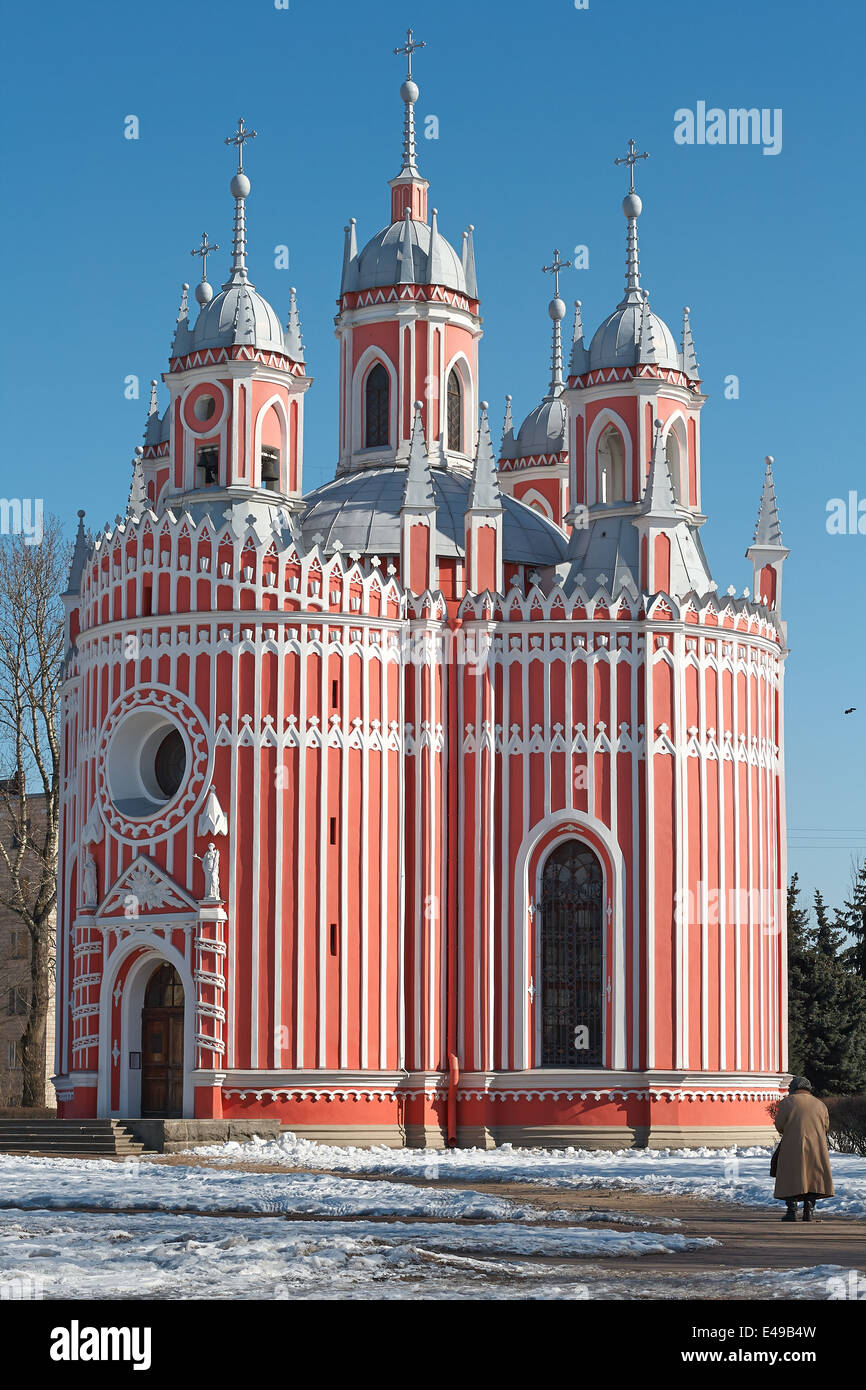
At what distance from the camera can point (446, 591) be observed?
4591 cm

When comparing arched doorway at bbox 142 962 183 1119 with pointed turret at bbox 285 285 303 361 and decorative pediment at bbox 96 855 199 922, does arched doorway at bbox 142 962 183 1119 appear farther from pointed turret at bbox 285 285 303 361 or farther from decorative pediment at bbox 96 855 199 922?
pointed turret at bbox 285 285 303 361

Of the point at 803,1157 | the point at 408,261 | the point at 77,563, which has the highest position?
the point at 408,261

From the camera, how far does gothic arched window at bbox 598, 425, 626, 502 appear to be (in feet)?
159

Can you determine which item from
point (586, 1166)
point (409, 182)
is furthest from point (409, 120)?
point (586, 1166)

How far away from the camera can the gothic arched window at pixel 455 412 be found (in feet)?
171

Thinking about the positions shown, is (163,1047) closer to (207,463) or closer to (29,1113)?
(29,1113)

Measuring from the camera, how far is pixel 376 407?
5188 centimetres

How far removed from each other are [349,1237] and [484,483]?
26630mm

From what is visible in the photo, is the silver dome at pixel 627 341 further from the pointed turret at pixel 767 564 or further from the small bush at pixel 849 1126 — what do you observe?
the small bush at pixel 849 1126

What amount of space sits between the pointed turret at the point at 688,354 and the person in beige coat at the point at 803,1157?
28.4 metres

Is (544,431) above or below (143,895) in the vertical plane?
above

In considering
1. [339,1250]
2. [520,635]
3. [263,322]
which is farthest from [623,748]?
[339,1250]

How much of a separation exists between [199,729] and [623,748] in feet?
29.5

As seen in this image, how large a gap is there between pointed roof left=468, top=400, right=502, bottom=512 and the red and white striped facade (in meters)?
0.07
